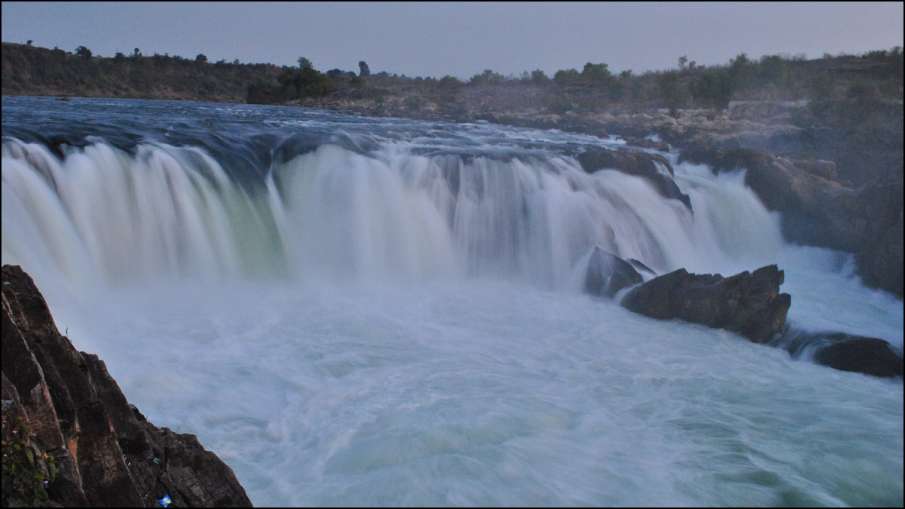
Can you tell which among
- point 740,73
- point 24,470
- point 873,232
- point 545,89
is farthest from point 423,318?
point 545,89

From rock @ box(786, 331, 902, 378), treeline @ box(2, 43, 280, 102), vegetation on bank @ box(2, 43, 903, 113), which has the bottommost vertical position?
rock @ box(786, 331, 902, 378)

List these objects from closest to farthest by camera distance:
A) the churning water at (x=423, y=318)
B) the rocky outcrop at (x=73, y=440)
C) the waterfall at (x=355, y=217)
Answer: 1. the rocky outcrop at (x=73, y=440)
2. the churning water at (x=423, y=318)
3. the waterfall at (x=355, y=217)

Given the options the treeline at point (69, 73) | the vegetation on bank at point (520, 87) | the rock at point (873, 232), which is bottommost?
the rock at point (873, 232)

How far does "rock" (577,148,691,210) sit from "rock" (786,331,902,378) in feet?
22.4

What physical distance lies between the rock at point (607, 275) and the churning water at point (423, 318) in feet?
1.37

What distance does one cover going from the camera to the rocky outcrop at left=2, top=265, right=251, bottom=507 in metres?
3.66

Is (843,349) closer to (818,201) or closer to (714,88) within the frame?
(818,201)

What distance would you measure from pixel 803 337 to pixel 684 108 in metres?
29.1

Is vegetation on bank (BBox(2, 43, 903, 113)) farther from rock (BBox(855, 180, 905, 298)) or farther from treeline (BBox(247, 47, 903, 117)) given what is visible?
rock (BBox(855, 180, 905, 298))

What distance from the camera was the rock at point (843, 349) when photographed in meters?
6.61

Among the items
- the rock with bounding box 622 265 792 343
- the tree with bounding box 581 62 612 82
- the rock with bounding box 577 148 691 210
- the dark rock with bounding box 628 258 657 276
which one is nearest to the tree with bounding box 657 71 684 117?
the tree with bounding box 581 62 612 82

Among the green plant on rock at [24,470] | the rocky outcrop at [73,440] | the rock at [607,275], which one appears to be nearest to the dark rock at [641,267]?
the rock at [607,275]

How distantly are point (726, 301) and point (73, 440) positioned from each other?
25.3ft

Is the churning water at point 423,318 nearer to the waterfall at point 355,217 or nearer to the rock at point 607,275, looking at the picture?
the waterfall at point 355,217
